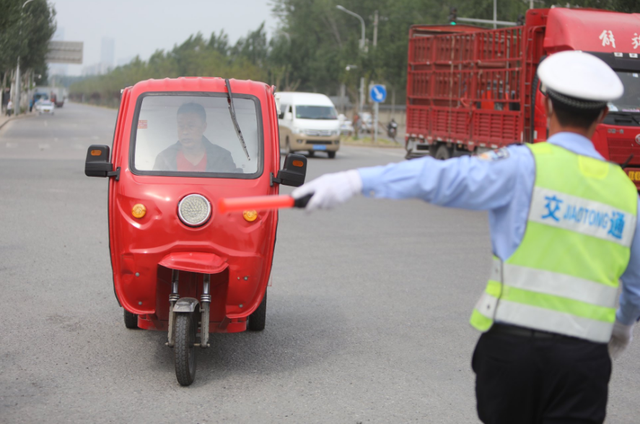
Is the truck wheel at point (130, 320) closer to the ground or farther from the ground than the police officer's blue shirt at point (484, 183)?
closer to the ground

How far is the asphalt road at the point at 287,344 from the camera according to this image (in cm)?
461

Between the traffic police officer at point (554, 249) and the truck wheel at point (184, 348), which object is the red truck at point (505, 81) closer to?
the truck wheel at point (184, 348)

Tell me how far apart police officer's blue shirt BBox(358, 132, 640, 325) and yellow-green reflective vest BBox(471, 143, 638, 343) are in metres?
0.03

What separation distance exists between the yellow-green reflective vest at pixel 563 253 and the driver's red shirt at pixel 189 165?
3226 mm

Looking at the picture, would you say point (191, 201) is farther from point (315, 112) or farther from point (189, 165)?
point (315, 112)

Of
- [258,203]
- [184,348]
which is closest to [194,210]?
[184,348]

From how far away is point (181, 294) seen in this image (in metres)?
5.26

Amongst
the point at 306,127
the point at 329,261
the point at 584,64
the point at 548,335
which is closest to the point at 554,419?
the point at 548,335

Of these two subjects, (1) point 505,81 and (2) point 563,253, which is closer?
(2) point 563,253

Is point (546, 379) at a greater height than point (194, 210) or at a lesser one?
lesser

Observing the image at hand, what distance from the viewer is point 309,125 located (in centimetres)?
2756

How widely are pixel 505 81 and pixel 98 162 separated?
446 inches

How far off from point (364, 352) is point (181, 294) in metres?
1.34

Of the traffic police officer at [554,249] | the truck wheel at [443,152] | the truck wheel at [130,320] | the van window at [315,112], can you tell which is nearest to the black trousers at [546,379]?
the traffic police officer at [554,249]
